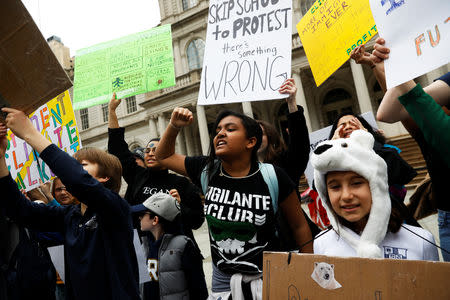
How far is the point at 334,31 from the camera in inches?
89.9

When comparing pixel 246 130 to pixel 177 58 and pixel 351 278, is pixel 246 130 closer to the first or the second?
pixel 351 278

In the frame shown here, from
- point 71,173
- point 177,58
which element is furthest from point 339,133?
point 177,58

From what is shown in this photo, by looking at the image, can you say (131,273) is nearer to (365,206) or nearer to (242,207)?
(242,207)

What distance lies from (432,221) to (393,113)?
427 centimetres

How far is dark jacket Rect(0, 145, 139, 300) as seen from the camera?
149cm

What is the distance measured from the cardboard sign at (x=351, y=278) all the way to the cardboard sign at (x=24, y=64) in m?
1.48

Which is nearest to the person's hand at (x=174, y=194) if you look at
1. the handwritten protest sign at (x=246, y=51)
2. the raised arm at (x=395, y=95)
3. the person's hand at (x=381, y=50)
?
the handwritten protest sign at (x=246, y=51)

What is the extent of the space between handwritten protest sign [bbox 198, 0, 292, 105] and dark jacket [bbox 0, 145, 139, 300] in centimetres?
113

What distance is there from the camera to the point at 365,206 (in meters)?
1.34

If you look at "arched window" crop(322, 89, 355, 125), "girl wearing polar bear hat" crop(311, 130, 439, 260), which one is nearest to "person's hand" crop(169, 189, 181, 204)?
"girl wearing polar bear hat" crop(311, 130, 439, 260)

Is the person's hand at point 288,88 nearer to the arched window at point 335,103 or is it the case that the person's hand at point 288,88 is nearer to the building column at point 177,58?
the arched window at point 335,103

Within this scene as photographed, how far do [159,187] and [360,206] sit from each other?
6.84 ft

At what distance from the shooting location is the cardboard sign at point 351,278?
0.88 m

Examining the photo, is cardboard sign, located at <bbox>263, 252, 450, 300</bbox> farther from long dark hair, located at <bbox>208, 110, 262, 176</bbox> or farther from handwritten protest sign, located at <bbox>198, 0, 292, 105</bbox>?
handwritten protest sign, located at <bbox>198, 0, 292, 105</bbox>
